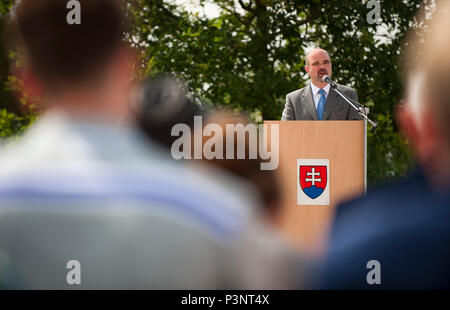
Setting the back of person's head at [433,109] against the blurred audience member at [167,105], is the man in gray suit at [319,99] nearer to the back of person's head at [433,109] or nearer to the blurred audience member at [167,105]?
the blurred audience member at [167,105]

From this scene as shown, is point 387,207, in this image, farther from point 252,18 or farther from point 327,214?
point 252,18

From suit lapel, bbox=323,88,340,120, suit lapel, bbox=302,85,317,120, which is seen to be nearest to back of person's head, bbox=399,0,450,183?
suit lapel, bbox=323,88,340,120

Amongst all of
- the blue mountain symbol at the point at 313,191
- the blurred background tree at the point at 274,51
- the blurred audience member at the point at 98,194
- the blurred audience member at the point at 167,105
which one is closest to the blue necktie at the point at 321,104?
the blue mountain symbol at the point at 313,191

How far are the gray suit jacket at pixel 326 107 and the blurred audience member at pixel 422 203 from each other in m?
3.00

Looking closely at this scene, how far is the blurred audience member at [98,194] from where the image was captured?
47.2 inches

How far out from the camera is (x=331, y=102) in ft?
15.6

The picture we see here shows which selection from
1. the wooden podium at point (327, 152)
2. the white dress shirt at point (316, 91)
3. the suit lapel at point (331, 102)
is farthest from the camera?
the white dress shirt at point (316, 91)

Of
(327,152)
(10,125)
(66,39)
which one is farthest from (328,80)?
(10,125)

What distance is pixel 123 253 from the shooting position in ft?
3.98

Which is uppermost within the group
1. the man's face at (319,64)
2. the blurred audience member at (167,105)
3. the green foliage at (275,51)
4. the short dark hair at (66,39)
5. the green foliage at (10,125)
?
the green foliage at (275,51)

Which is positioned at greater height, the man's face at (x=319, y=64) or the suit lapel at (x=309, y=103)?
the man's face at (x=319, y=64)

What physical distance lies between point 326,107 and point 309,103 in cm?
13

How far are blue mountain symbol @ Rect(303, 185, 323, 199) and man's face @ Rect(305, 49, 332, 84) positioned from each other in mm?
→ 804

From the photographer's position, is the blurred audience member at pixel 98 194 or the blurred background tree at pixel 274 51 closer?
the blurred audience member at pixel 98 194
